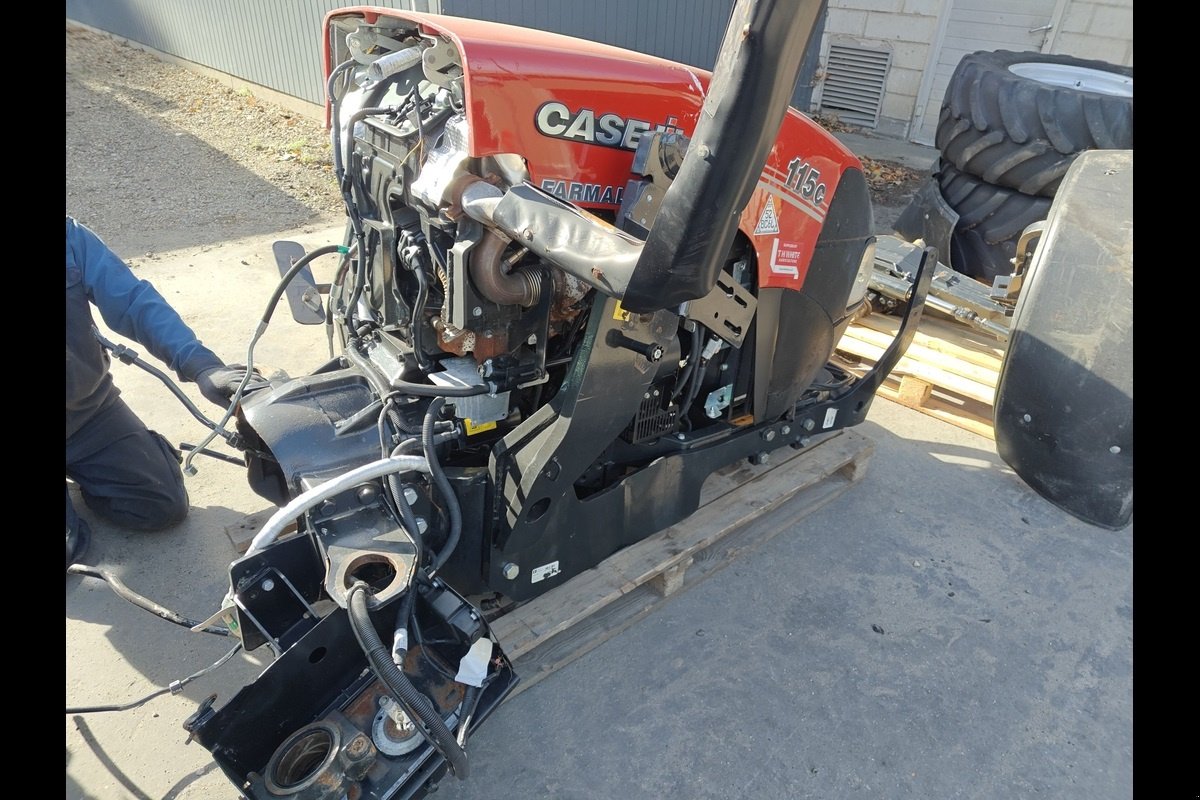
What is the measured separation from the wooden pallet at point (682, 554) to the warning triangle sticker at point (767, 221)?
1033mm

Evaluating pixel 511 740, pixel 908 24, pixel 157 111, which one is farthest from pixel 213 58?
pixel 511 740

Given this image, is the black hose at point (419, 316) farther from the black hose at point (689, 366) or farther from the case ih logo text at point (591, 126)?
the black hose at point (689, 366)

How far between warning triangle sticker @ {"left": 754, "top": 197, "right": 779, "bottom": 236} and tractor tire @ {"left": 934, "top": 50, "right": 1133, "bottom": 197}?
7.55 feet

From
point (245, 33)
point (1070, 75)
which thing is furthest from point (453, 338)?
point (245, 33)

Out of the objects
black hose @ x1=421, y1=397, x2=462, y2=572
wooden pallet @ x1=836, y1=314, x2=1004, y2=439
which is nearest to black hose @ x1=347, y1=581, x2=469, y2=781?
black hose @ x1=421, y1=397, x2=462, y2=572

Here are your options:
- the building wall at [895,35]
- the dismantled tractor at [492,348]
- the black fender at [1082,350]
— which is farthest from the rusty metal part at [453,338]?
the building wall at [895,35]

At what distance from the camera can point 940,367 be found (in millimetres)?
3643

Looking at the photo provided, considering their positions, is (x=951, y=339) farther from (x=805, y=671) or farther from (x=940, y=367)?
(x=805, y=671)

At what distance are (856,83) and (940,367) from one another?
6572 millimetres

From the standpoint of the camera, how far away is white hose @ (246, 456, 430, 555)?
5.57 feet

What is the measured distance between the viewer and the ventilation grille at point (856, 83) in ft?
28.6

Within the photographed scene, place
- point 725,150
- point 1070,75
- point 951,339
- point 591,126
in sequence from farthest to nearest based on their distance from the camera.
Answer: point 1070,75 < point 951,339 < point 591,126 < point 725,150

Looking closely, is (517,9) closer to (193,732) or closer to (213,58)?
(213,58)

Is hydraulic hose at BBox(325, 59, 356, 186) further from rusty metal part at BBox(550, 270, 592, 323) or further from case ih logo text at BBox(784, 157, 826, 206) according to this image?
case ih logo text at BBox(784, 157, 826, 206)
